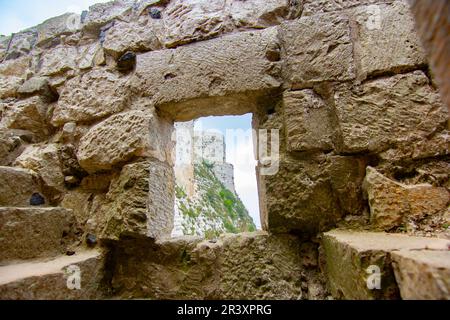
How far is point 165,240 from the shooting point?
1.31 m

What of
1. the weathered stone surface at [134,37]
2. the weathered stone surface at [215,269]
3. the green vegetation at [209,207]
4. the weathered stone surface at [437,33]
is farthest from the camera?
the green vegetation at [209,207]

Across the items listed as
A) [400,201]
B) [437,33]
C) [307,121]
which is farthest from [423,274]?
[307,121]

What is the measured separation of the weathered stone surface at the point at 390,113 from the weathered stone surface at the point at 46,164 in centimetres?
154

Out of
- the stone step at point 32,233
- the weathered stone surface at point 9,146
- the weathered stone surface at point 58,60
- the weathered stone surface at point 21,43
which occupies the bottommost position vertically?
the stone step at point 32,233

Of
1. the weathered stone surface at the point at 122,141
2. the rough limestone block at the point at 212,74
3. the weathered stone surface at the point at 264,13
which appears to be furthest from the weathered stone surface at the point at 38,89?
the weathered stone surface at the point at 264,13

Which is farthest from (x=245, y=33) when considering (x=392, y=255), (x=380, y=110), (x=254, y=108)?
(x=392, y=255)

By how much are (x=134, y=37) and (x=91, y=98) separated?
0.47 m

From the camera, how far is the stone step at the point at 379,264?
0.63 meters

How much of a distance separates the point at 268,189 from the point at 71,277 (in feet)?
2.92

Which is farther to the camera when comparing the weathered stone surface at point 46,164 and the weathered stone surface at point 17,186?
the weathered stone surface at point 46,164

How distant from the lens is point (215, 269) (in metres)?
1.22

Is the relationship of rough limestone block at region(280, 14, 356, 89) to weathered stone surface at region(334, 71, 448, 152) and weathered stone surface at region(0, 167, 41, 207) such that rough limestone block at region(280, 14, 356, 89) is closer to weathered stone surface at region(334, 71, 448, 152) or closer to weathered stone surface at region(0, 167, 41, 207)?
weathered stone surface at region(334, 71, 448, 152)

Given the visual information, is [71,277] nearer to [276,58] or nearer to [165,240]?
[165,240]

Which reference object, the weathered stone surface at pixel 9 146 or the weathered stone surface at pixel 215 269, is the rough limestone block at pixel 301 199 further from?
the weathered stone surface at pixel 9 146
